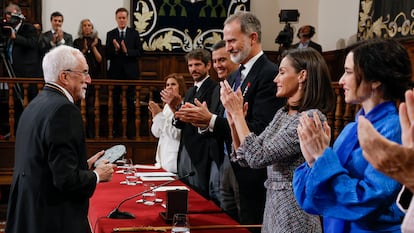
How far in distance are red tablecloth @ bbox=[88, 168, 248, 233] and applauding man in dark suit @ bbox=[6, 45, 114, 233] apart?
0.15m

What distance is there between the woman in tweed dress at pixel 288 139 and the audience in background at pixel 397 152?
2.83 ft

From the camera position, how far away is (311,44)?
797 cm

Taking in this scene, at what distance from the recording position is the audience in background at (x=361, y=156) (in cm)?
148

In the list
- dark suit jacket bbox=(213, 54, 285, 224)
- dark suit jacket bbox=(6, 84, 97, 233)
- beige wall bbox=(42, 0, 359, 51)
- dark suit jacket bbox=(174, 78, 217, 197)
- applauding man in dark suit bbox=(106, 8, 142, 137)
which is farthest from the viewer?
beige wall bbox=(42, 0, 359, 51)

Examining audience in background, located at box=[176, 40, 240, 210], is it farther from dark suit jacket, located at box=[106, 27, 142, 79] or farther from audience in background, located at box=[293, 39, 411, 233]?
dark suit jacket, located at box=[106, 27, 142, 79]

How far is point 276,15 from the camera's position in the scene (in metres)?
9.56

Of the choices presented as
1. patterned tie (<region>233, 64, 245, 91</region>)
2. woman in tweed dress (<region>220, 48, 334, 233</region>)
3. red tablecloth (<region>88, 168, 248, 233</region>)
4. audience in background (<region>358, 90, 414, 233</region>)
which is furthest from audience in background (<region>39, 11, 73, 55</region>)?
audience in background (<region>358, 90, 414, 233</region>)

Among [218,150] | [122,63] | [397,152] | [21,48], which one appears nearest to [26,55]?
[21,48]

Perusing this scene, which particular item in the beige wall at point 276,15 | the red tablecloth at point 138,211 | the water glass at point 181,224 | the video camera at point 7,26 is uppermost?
the beige wall at point 276,15

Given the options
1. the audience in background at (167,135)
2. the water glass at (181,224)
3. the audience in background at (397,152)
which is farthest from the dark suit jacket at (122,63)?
the audience in background at (397,152)

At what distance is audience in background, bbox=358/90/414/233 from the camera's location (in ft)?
3.63

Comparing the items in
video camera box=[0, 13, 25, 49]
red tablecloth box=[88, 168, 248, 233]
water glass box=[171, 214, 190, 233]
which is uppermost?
video camera box=[0, 13, 25, 49]

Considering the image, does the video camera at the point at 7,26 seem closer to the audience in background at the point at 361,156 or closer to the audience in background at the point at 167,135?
the audience in background at the point at 167,135

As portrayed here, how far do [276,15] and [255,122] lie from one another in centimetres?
720
